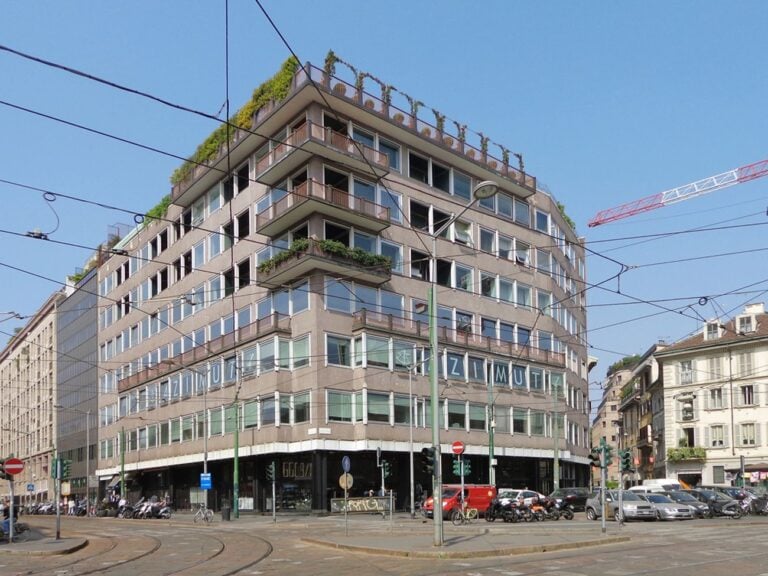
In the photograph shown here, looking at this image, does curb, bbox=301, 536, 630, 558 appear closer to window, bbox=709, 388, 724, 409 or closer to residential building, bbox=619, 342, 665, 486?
window, bbox=709, 388, 724, 409

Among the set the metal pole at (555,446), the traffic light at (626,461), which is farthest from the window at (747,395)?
the traffic light at (626,461)

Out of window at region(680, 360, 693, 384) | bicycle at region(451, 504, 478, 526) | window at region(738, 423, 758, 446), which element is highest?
window at region(680, 360, 693, 384)

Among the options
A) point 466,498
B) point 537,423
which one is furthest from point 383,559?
point 537,423

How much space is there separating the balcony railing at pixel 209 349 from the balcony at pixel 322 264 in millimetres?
2260

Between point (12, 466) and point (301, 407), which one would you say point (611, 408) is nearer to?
point (301, 407)

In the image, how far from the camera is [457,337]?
53.7 metres

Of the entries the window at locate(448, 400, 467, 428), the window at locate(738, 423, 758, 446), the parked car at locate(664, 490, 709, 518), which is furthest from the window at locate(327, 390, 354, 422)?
the window at locate(738, 423, 758, 446)

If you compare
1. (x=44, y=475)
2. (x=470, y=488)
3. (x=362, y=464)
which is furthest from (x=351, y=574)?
(x=44, y=475)

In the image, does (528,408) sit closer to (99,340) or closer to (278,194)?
(278,194)

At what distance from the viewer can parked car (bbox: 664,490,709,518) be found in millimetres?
38781

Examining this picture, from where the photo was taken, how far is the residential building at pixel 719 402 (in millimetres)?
68812

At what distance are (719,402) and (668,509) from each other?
39.0 m

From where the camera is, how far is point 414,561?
18703mm

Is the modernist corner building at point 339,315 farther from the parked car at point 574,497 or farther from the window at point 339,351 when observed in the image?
the parked car at point 574,497
